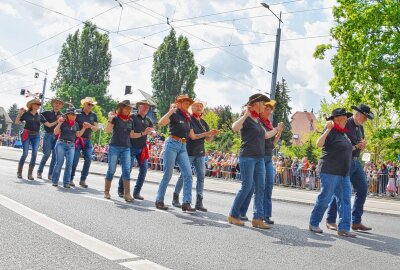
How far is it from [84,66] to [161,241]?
67390mm

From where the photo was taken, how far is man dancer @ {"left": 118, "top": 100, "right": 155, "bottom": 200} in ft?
28.6

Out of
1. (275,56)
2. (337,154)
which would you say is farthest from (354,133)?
(275,56)

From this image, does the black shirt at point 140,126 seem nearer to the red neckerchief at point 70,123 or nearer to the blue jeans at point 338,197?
the red neckerchief at point 70,123

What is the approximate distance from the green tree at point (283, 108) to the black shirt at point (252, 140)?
66.0 m

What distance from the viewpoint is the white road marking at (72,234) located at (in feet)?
13.3

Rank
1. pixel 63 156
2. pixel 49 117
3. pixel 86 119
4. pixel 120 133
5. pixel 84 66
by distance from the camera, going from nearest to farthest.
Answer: pixel 120 133 < pixel 63 156 < pixel 86 119 < pixel 49 117 < pixel 84 66

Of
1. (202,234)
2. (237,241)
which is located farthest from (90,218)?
(237,241)

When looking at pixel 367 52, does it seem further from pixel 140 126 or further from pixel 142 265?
pixel 142 265

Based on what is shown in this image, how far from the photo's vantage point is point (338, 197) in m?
6.47

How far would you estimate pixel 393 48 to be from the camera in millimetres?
22922

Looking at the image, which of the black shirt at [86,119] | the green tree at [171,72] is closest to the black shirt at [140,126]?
the black shirt at [86,119]

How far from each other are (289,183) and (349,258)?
16.9 m

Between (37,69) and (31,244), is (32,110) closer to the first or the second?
(31,244)

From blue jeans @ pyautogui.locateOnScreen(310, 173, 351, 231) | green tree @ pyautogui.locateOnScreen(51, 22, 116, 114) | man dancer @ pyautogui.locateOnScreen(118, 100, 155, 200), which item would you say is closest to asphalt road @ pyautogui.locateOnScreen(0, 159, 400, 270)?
blue jeans @ pyautogui.locateOnScreen(310, 173, 351, 231)
